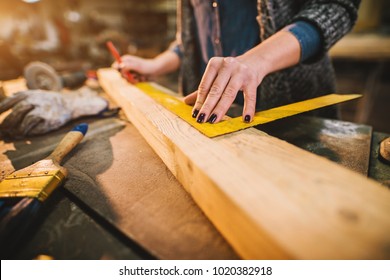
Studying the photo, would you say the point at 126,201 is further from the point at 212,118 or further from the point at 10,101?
the point at 10,101

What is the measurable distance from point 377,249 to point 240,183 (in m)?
0.33

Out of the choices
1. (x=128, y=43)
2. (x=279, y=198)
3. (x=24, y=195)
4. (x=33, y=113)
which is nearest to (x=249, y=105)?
(x=279, y=198)

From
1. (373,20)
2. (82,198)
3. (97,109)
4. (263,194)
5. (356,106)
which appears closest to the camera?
(263,194)

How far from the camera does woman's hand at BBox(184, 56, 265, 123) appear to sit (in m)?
1.04

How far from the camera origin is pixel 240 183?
0.64m

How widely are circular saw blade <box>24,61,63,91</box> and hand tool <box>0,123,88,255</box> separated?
1.39 metres

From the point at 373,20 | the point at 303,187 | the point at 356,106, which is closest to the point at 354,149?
the point at 303,187

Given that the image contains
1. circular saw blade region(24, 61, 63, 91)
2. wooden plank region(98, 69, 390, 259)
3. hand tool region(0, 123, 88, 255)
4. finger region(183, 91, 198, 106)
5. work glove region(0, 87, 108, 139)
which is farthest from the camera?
circular saw blade region(24, 61, 63, 91)

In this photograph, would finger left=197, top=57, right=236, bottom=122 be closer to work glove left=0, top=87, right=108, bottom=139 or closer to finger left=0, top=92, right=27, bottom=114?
work glove left=0, top=87, right=108, bottom=139

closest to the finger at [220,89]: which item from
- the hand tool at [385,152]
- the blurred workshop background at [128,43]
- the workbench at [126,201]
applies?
the workbench at [126,201]

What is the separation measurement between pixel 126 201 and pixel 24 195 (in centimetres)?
34

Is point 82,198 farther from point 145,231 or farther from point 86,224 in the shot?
point 145,231

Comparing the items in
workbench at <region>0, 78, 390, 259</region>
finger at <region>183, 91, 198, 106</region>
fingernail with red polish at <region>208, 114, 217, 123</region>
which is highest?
finger at <region>183, 91, 198, 106</region>

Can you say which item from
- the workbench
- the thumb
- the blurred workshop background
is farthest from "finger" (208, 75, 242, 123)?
the blurred workshop background
